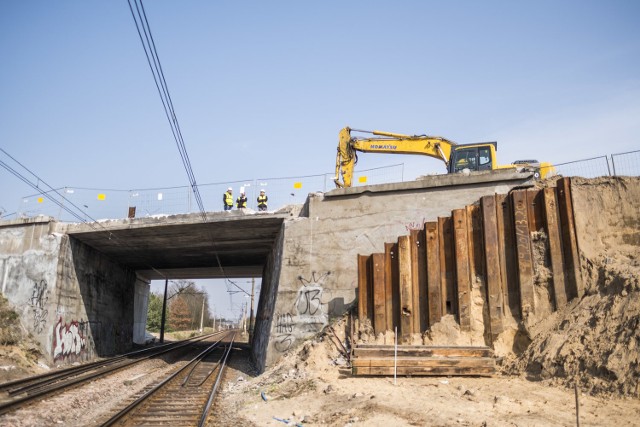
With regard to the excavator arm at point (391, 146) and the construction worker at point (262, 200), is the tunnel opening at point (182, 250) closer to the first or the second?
the construction worker at point (262, 200)

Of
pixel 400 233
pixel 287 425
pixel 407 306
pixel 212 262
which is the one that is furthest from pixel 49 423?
pixel 212 262

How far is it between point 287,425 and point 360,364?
236cm

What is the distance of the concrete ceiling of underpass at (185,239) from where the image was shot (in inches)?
752

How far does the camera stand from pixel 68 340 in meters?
19.9

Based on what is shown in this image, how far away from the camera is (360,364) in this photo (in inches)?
405

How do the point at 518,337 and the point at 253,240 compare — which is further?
the point at 253,240

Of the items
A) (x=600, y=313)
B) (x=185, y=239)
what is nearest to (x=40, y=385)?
(x=185, y=239)

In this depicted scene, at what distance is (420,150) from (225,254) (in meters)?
12.0

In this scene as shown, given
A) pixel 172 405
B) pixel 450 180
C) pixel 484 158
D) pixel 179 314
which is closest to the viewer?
pixel 172 405

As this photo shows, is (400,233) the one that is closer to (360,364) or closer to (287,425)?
(360,364)

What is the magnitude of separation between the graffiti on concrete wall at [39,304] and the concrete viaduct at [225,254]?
40 millimetres

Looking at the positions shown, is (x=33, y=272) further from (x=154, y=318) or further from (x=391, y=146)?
(x=154, y=318)

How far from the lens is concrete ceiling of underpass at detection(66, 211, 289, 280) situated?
19.1 metres

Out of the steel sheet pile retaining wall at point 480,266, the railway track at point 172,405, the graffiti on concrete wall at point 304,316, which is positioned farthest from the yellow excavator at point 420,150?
the railway track at point 172,405
